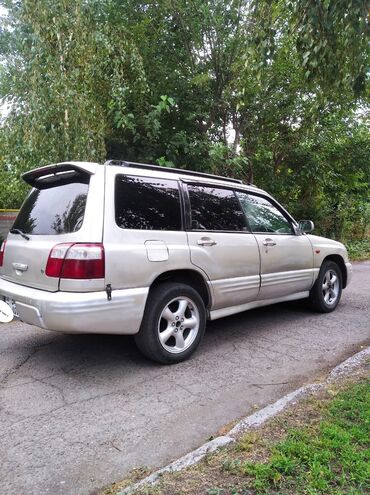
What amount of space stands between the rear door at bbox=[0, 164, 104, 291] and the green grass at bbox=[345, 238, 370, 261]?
11.1m

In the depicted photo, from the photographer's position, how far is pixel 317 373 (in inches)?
152

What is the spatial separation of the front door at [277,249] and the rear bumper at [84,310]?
1875 millimetres

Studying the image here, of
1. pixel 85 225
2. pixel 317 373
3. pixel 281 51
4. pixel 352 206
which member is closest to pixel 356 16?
pixel 85 225

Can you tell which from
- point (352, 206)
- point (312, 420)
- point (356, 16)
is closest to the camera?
point (312, 420)

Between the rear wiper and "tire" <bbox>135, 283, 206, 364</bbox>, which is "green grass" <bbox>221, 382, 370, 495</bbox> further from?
the rear wiper

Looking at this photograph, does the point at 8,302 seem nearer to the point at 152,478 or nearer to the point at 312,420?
the point at 152,478

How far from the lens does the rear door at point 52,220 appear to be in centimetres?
357

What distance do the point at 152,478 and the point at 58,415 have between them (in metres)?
1.10

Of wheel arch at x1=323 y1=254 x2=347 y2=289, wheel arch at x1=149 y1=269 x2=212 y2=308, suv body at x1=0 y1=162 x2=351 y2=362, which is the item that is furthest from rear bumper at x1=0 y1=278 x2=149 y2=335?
wheel arch at x1=323 y1=254 x2=347 y2=289

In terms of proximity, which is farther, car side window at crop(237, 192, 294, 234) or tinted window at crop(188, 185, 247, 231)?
car side window at crop(237, 192, 294, 234)

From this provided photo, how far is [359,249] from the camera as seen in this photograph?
47.0ft

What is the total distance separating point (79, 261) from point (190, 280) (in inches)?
50.6

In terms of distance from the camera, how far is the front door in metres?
5.07

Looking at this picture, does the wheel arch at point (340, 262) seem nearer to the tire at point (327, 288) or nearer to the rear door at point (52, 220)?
the tire at point (327, 288)
